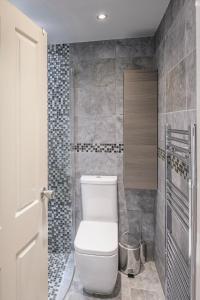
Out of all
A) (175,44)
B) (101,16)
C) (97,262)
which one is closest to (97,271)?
(97,262)

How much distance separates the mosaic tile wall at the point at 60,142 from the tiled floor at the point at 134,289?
1.80 ft

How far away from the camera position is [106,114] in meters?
2.76

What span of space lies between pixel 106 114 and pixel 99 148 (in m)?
0.37

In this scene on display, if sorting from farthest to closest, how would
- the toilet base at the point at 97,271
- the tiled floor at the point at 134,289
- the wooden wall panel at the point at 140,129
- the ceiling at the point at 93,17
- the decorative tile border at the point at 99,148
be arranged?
the decorative tile border at the point at 99,148
the wooden wall panel at the point at 140,129
the tiled floor at the point at 134,289
the toilet base at the point at 97,271
the ceiling at the point at 93,17

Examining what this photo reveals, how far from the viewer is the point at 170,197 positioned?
173 centimetres

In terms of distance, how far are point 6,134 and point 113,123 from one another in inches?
65.1

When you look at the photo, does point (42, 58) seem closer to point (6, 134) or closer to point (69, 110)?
point (6, 134)

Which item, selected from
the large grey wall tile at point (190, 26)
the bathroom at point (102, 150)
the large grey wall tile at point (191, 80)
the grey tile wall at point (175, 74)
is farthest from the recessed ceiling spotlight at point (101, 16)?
the large grey wall tile at point (191, 80)

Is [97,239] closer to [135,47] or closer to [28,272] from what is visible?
[28,272]

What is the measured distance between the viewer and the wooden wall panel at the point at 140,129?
2.49 m

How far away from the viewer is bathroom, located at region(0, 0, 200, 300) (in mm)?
1321

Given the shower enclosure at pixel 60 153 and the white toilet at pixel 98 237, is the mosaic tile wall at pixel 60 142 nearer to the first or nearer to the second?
the shower enclosure at pixel 60 153

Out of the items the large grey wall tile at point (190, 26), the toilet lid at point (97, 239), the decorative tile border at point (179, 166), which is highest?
the large grey wall tile at point (190, 26)

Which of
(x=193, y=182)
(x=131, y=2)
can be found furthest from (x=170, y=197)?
(x=131, y=2)
